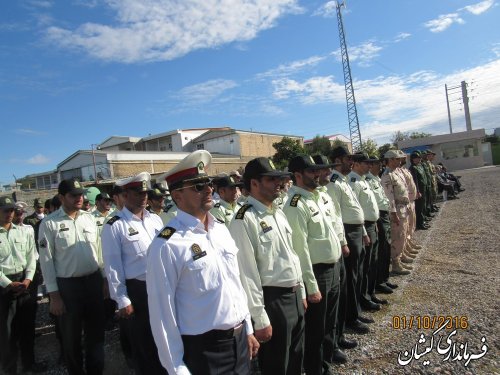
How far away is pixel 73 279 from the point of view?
3.97 m

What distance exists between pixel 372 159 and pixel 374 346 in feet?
10.4

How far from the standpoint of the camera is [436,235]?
9.95m

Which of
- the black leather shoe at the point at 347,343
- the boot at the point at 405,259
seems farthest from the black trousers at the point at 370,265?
the boot at the point at 405,259

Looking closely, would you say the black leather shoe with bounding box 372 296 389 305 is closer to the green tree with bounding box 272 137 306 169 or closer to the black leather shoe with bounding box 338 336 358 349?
the black leather shoe with bounding box 338 336 358 349

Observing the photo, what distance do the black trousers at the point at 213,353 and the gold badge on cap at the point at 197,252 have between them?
434 millimetres

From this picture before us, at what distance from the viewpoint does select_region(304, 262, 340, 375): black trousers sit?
141 inches

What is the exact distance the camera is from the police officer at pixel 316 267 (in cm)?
351

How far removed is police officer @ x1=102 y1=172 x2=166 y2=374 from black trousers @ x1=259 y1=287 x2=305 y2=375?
113 centimetres

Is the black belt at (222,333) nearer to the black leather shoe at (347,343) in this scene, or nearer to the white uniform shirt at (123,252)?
the white uniform shirt at (123,252)

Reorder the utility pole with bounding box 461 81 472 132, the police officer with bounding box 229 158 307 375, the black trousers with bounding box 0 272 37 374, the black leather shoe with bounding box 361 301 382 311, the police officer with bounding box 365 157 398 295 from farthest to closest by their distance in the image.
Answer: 1. the utility pole with bounding box 461 81 472 132
2. the police officer with bounding box 365 157 398 295
3. the black leather shoe with bounding box 361 301 382 311
4. the black trousers with bounding box 0 272 37 374
5. the police officer with bounding box 229 158 307 375

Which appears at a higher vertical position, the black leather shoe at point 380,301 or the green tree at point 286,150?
the green tree at point 286,150

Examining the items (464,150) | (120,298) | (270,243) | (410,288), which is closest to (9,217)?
(120,298)

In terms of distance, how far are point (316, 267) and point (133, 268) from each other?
5.96 ft

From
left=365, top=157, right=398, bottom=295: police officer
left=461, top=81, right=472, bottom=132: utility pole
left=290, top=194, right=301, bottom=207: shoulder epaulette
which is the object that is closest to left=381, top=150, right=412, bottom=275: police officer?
left=365, top=157, right=398, bottom=295: police officer
